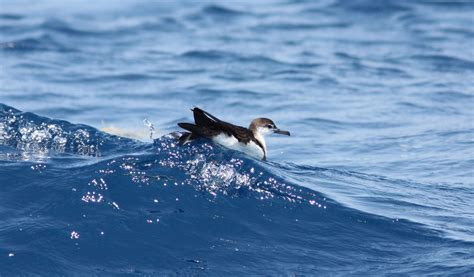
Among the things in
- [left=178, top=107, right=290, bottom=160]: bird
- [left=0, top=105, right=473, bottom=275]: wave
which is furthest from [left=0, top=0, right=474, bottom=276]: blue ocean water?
[left=178, top=107, right=290, bottom=160]: bird

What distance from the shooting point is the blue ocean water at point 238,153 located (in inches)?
363

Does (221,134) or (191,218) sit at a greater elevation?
(221,134)

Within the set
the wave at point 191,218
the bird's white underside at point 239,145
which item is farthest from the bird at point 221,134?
the wave at point 191,218

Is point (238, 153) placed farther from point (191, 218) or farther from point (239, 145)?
point (191, 218)

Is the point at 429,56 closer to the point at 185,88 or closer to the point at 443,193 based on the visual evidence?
the point at 185,88

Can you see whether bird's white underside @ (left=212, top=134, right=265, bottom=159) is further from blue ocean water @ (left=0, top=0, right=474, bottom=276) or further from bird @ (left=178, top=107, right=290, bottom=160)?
blue ocean water @ (left=0, top=0, right=474, bottom=276)

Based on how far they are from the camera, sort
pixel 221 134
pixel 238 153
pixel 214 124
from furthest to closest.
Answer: pixel 238 153 → pixel 221 134 → pixel 214 124

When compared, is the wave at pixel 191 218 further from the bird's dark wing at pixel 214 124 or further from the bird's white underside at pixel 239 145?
the bird's dark wing at pixel 214 124

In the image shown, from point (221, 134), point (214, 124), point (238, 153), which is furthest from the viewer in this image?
point (238, 153)

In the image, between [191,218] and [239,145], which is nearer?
[191,218]

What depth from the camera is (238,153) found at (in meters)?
10.9

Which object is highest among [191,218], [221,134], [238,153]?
[221,134]

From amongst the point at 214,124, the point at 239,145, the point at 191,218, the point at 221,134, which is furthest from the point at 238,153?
the point at 191,218

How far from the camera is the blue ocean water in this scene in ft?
30.2
